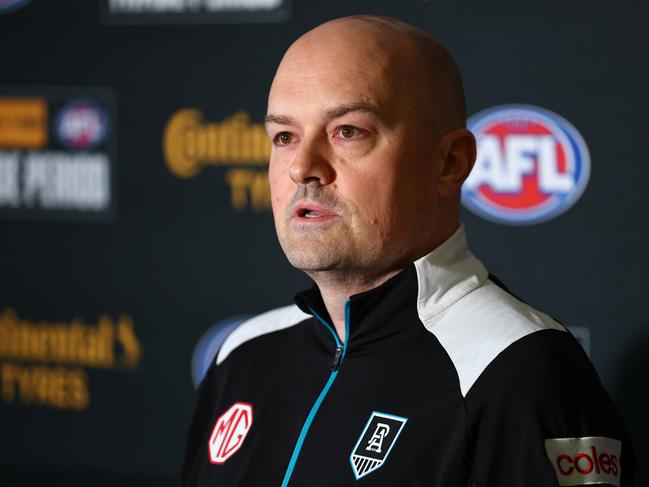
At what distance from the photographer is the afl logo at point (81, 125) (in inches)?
83.1

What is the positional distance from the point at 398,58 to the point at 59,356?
4.31ft

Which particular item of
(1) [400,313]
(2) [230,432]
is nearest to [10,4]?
(2) [230,432]

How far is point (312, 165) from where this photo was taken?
1.11 metres

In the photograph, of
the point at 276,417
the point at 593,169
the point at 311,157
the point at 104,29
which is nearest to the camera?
the point at 311,157

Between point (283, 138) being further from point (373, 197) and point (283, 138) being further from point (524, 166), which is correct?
point (524, 166)

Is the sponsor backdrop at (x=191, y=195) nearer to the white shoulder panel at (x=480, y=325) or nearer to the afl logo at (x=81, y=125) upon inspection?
the afl logo at (x=81, y=125)

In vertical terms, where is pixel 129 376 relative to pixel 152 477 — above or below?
above

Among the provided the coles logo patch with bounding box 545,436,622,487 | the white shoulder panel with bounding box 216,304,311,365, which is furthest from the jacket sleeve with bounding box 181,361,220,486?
the coles logo patch with bounding box 545,436,622,487

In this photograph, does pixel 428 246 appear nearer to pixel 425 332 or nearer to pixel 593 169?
pixel 425 332

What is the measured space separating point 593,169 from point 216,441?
0.74 m

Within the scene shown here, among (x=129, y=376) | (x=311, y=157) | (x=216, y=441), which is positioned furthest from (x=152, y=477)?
(x=311, y=157)

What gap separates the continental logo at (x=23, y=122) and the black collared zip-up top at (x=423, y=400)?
1.04 m

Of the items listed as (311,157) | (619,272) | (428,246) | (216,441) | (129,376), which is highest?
(311,157)

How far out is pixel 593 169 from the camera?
162 centimetres
